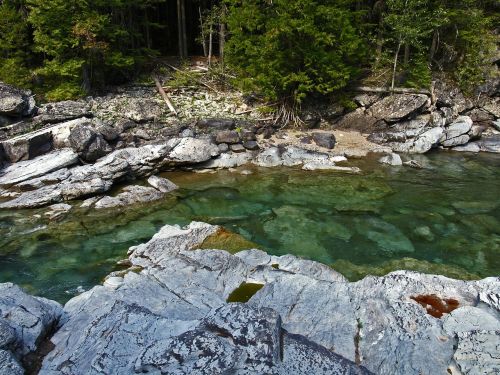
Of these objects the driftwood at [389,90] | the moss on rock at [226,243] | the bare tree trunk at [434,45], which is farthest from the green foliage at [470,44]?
the moss on rock at [226,243]

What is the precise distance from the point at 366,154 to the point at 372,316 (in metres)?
12.5

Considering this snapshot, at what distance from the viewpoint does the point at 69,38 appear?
18.8m

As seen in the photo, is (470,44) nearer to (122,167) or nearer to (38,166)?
(122,167)

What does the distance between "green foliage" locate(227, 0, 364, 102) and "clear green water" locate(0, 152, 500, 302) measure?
17.9 feet

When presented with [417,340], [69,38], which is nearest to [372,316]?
[417,340]

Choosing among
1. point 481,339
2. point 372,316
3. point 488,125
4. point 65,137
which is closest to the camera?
point 481,339

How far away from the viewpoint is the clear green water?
984 centimetres

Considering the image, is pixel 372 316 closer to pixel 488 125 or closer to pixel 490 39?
pixel 488 125

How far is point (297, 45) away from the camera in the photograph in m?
18.7

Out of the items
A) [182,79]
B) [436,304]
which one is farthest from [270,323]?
[182,79]

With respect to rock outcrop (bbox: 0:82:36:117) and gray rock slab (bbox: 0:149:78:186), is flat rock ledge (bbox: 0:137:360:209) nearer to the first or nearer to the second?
gray rock slab (bbox: 0:149:78:186)

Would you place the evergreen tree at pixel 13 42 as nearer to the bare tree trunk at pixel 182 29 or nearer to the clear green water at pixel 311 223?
the bare tree trunk at pixel 182 29

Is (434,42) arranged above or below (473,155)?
above

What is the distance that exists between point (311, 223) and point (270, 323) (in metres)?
7.06
